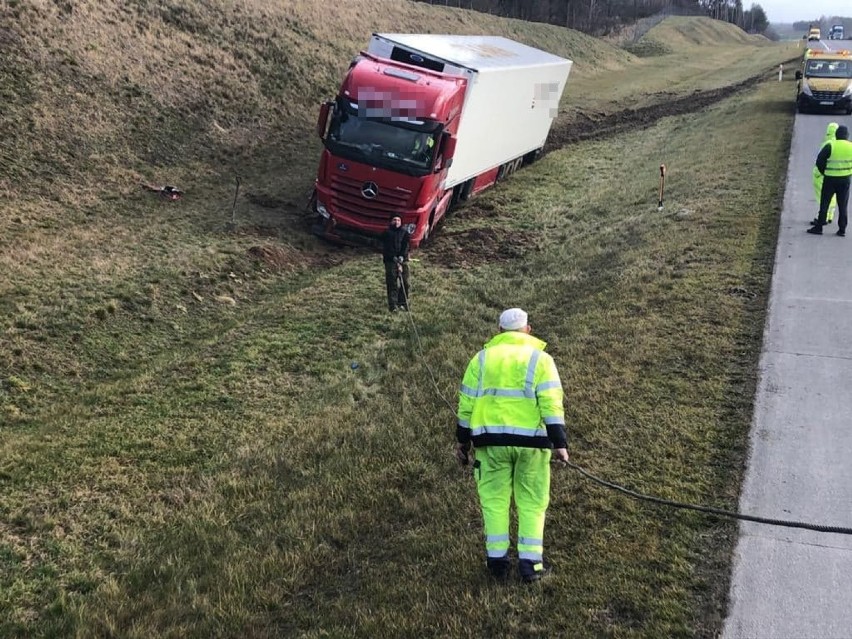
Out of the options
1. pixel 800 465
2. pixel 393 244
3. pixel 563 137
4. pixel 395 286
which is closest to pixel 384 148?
pixel 393 244

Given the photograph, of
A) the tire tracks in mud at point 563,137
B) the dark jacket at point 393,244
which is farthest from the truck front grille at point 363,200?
the dark jacket at point 393,244

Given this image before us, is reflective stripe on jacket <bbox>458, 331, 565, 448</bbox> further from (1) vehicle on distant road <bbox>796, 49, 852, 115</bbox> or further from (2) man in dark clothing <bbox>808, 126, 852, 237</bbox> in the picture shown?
(1) vehicle on distant road <bbox>796, 49, 852, 115</bbox>

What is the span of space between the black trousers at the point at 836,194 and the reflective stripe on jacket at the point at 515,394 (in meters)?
9.58

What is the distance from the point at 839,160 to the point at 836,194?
1.91 ft

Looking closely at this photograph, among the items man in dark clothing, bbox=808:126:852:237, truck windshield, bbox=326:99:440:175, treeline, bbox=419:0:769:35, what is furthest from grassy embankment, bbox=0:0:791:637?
treeline, bbox=419:0:769:35

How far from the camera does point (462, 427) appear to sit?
17.1 ft

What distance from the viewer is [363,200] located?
565 inches

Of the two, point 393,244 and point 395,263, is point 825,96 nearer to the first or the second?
point 393,244

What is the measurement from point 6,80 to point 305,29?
14885mm

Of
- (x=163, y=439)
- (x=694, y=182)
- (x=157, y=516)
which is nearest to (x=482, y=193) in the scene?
(x=694, y=182)

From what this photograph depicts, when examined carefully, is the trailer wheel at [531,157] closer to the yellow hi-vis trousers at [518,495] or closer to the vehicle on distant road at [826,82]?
the vehicle on distant road at [826,82]

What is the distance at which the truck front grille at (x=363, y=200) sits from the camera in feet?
46.4

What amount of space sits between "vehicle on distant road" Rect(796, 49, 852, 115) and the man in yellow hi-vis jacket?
Answer: 984 inches

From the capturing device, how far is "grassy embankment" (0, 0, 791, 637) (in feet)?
17.2
